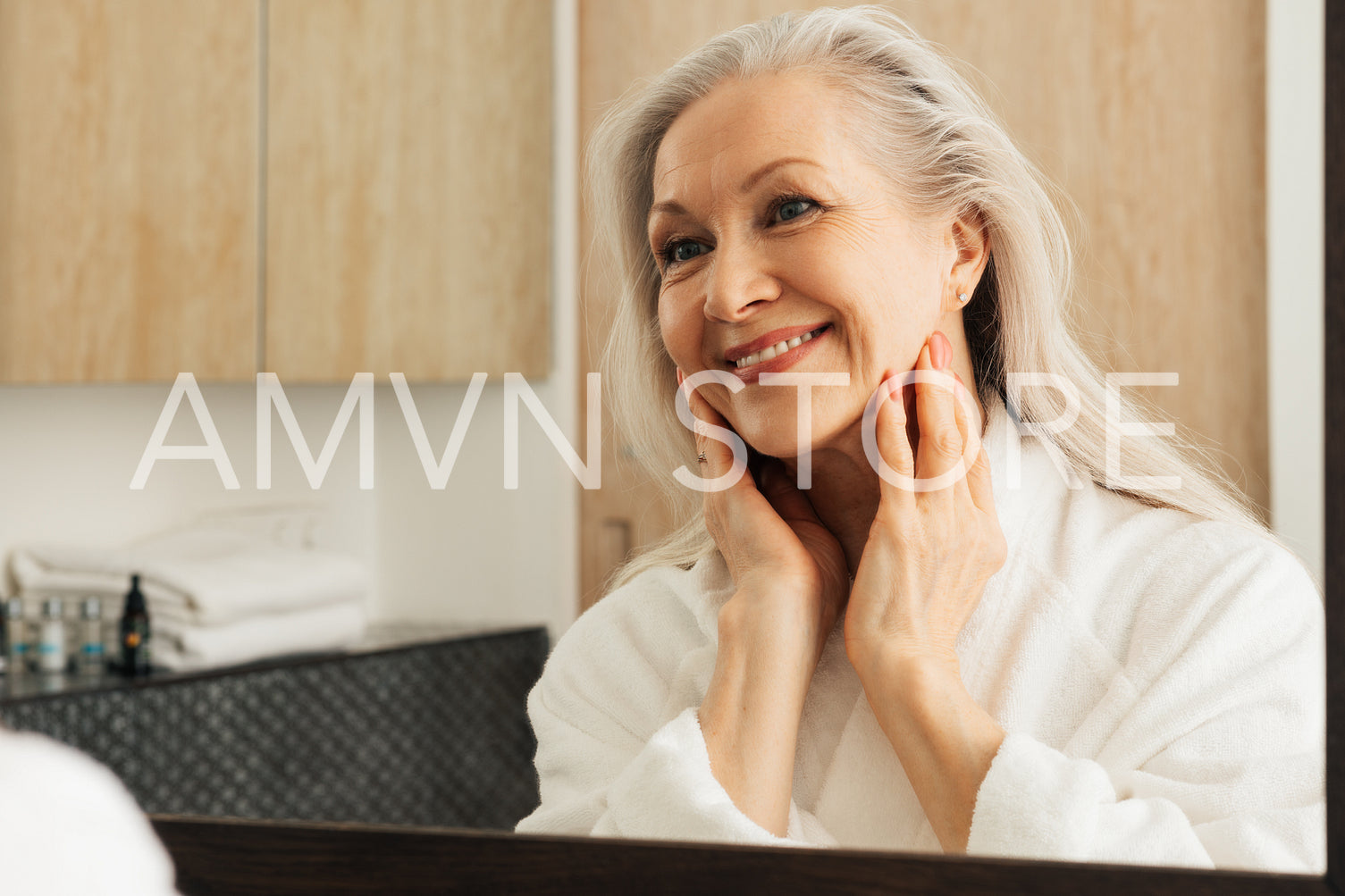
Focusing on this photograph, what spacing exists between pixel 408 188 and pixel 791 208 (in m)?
0.26

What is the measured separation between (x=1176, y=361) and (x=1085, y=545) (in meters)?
0.08

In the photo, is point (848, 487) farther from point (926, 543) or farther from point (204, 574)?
point (204, 574)

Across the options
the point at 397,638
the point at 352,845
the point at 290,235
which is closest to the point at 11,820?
the point at 352,845

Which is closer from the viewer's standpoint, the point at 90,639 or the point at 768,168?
the point at 768,168

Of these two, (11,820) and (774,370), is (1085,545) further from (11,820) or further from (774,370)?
(11,820)

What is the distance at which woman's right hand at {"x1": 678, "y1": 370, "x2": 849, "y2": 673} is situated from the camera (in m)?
0.34

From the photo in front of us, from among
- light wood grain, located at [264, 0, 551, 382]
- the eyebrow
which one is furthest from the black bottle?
the eyebrow

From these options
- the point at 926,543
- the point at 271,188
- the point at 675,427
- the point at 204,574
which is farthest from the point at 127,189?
the point at 926,543

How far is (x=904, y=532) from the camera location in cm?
33

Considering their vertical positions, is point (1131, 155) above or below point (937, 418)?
above

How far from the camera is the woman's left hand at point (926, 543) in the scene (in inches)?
12.7

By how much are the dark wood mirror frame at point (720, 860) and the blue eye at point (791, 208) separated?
0.46 ft

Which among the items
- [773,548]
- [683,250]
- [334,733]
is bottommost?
[334,733]

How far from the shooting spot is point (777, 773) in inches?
12.6
